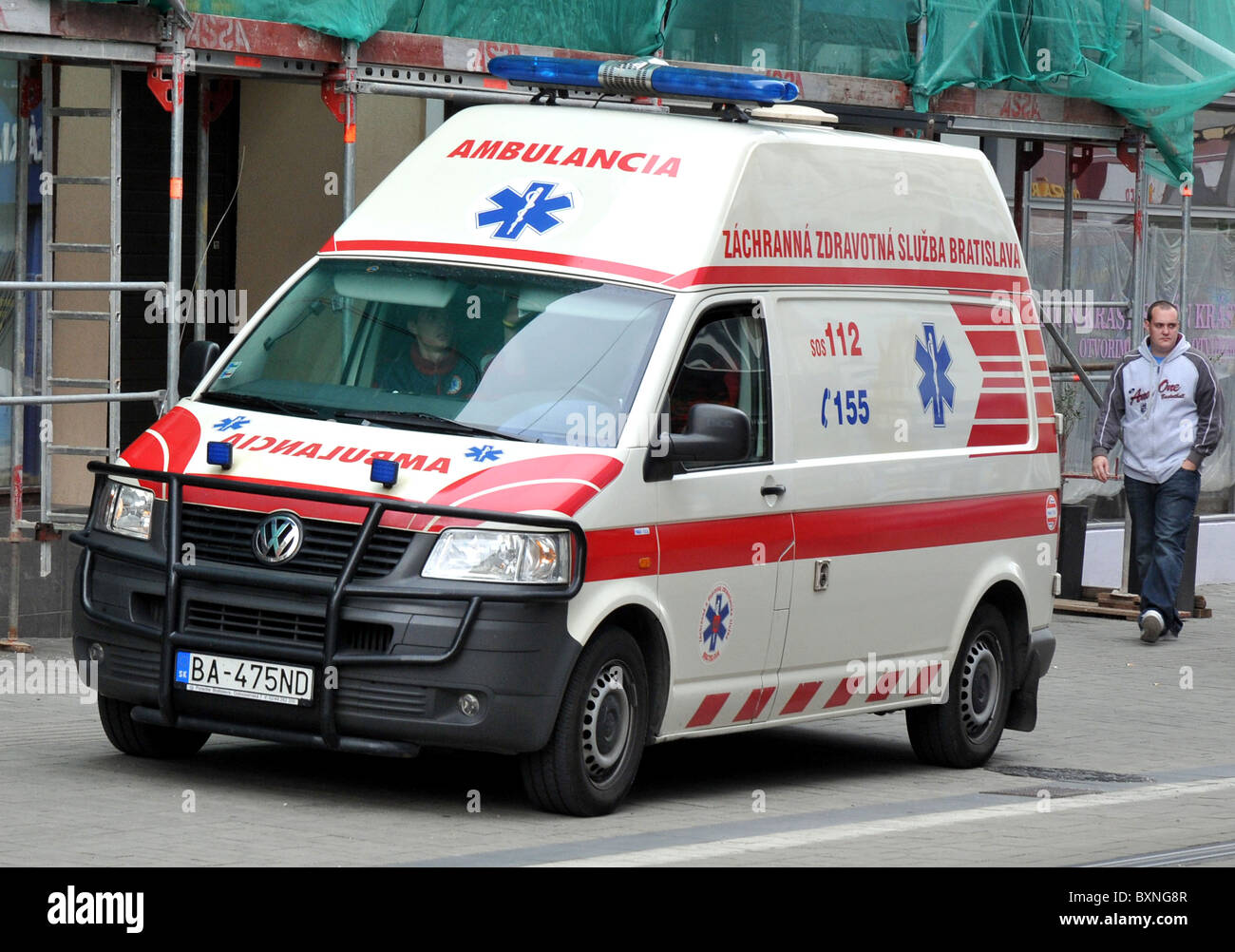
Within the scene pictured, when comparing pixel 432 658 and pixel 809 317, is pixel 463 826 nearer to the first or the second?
pixel 432 658

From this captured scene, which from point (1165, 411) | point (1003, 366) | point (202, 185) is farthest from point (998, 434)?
point (202, 185)

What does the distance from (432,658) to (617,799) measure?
3.31 feet

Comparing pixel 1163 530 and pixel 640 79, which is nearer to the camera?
pixel 640 79

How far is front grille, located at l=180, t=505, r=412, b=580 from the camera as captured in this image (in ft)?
26.9

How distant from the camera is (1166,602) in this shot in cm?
1617

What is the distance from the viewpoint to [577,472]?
27.3ft

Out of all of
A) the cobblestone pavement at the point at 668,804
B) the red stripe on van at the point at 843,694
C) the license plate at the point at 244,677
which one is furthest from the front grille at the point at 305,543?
the red stripe on van at the point at 843,694

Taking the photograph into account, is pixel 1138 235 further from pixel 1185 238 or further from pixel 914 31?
pixel 914 31

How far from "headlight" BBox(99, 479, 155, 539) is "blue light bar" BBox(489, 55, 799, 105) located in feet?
8.19

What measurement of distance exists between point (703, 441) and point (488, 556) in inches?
36.6

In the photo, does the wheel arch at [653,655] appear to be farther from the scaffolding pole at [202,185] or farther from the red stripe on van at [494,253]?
the scaffolding pole at [202,185]

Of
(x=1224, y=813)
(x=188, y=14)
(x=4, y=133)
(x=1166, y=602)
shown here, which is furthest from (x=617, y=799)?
(x=1166, y=602)

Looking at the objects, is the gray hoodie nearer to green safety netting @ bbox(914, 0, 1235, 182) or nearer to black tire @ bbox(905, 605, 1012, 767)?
green safety netting @ bbox(914, 0, 1235, 182)

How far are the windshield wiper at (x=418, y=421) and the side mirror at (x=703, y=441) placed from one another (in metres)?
0.48
